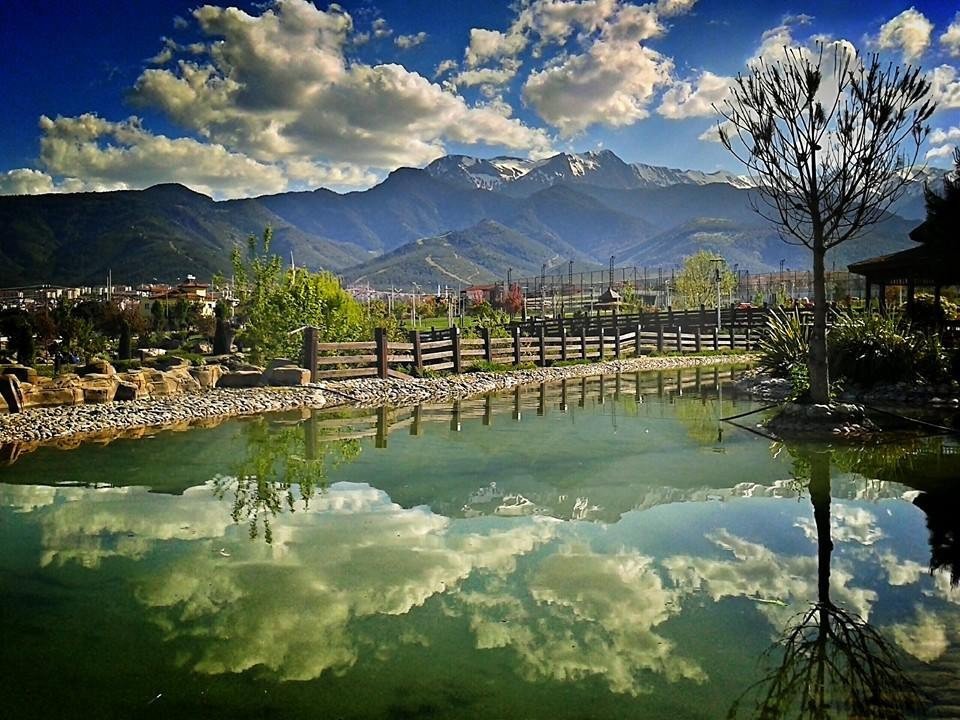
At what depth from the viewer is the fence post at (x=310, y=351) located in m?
17.8

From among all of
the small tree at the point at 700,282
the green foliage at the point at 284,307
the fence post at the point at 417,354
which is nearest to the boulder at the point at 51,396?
the green foliage at the point at 284,307

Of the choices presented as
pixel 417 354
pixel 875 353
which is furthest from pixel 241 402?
pixel 875 353

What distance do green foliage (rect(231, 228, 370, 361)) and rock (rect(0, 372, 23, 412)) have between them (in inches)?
285

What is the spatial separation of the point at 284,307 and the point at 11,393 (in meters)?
7.65

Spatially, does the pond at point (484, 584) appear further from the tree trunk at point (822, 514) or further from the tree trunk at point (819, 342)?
the tree trunk at point (819, 342)

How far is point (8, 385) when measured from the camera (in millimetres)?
13445

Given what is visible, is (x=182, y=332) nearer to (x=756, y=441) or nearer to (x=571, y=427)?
(x=571, y=427)

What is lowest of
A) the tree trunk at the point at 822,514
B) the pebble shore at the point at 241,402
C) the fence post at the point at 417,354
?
the tree trunk at the point at 822,514

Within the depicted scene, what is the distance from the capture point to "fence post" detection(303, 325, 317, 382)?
1778 centimetres

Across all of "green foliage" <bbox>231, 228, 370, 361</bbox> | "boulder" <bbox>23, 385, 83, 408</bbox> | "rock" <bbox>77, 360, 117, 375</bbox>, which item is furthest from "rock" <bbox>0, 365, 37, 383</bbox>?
"green foliage" <bbox>231, 228, 370, 361</bbox>

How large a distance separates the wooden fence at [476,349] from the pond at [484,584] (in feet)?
28.0

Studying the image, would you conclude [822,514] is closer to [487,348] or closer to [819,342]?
[819,342]

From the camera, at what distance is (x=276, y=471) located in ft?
30.5

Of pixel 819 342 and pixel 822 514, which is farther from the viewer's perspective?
pixel 819 342
